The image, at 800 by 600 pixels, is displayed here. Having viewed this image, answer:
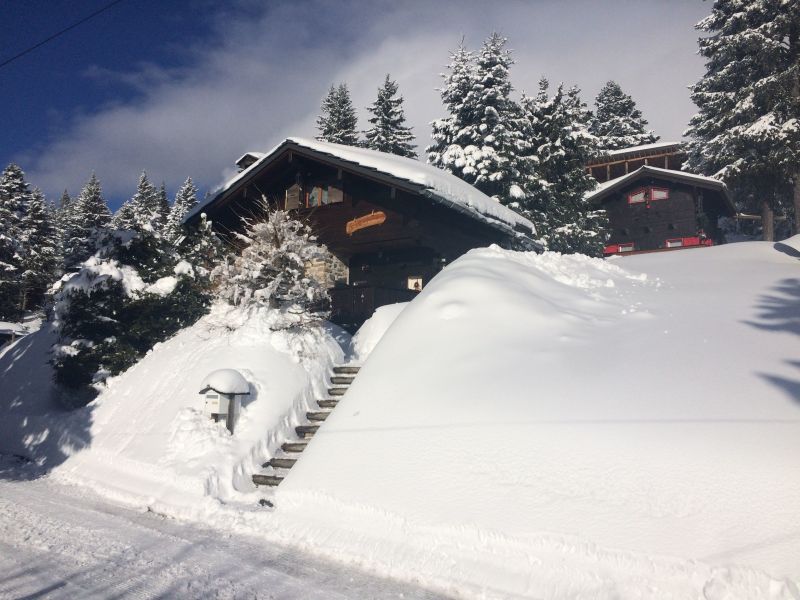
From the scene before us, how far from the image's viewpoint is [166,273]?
1184 centimetres

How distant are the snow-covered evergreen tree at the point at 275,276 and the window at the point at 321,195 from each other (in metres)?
8.29

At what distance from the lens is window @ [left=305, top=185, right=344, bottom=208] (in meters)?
18.6

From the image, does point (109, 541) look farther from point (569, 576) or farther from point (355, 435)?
point (569, 576)

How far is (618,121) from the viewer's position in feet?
171

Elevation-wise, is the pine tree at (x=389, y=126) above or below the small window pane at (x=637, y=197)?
above

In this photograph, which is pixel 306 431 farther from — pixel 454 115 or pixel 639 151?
pixel 639 151

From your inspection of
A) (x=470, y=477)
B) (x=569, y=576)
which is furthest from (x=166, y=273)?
(x=569, y=576)

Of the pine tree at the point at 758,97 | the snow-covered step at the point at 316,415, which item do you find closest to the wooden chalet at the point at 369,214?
the snow-covered step at the point at 316,415

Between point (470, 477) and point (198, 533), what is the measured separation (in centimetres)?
288

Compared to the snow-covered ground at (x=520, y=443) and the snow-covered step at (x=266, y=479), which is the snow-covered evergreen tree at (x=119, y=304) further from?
the snow-covered step at (x=266, y=479)

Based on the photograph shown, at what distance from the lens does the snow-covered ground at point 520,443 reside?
12.6 feet

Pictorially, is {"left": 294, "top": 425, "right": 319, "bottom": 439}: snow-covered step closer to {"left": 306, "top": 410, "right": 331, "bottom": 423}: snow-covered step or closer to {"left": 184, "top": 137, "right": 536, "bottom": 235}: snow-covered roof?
{"left": 306, "top": 410, "right": 331, "bottom": 423}: snow-covered step

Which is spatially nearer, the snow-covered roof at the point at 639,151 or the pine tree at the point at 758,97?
the pine tree at the point at 758,97

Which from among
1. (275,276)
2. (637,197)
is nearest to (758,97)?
(637,197)
